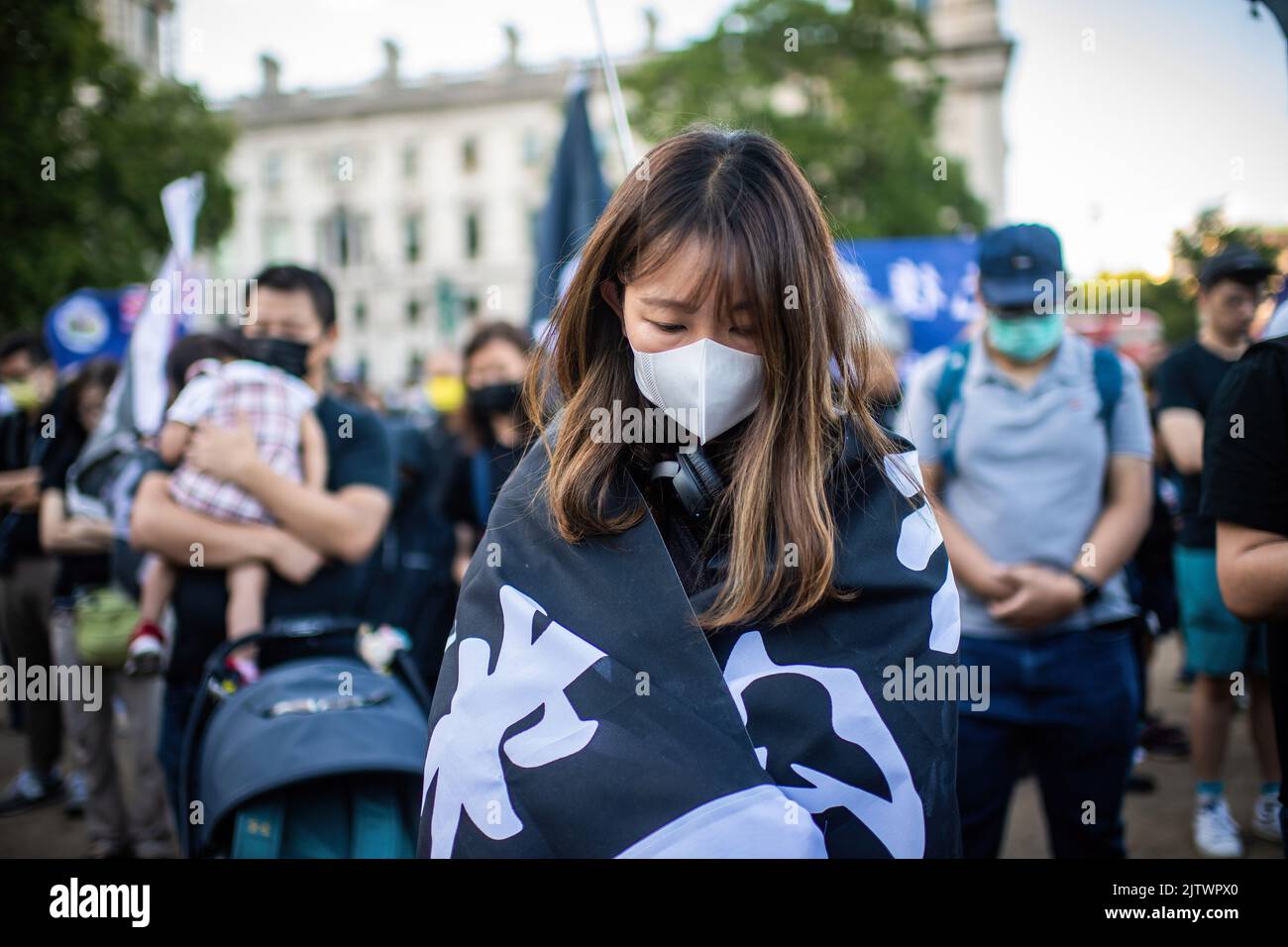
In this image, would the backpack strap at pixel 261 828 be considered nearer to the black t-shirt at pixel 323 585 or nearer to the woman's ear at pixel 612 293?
the black t-shirt at pixel 323 585

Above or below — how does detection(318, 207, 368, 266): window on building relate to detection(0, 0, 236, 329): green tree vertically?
above

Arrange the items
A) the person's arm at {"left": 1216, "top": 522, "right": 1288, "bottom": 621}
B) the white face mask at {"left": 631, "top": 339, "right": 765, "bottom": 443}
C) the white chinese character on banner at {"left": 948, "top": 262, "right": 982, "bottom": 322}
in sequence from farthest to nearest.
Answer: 1. the white chinese character on banner at {"left": 948, "top": 262, "right": 982, "bottom": 322}
2. the person's arm at {"left": 1216, "top": 522, "right": 1288, "bottom": 621}
3. the white face mask at {"left": 631, "top": 339, "right": 765, "bottom": 443}

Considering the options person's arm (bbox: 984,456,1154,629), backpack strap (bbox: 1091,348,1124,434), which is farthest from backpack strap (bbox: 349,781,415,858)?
backpack strap (bbox: 1091,348,1124,434)

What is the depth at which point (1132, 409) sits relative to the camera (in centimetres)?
275

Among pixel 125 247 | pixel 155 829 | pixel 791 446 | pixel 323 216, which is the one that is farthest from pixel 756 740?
pixel 323 216

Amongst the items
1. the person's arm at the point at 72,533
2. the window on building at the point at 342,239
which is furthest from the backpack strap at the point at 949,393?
the window on building at the point at 342,239

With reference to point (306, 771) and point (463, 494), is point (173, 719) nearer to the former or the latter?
point (306, 771)

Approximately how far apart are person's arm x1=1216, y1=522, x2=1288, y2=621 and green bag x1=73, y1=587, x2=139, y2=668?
13.0 feet

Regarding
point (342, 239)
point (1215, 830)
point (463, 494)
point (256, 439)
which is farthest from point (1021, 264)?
point (342, 239)

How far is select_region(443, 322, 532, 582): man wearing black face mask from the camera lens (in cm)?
428

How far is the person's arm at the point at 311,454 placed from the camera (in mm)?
3141

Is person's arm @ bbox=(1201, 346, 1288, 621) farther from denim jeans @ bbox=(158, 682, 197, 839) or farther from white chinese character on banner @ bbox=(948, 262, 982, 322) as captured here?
white chinese character on banner @ bbox=(948, 262, 982, 322)

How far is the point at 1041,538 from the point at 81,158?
15.7 metres

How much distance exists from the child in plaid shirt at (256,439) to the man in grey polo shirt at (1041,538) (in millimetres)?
1832
